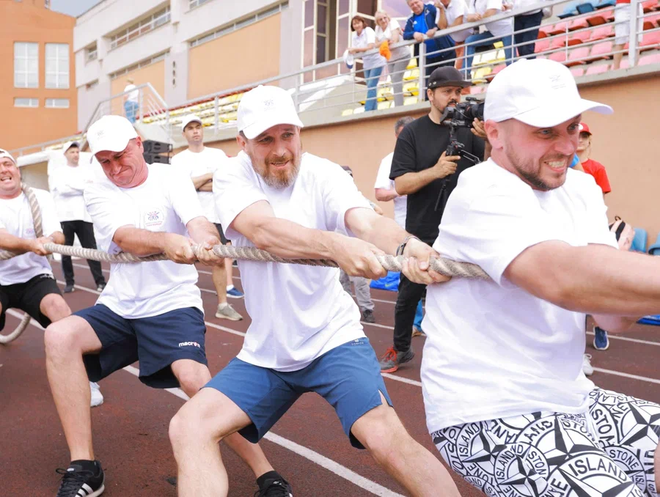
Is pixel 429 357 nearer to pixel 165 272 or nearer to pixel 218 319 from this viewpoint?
pixel 165 272

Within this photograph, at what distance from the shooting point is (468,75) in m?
9.57

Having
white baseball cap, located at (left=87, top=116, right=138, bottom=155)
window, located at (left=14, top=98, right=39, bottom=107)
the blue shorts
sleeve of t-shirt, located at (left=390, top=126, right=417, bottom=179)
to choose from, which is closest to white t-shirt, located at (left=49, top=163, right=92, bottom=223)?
sleeve of t-shirt, located at (left=390, top=126, right=417, bottom=179)

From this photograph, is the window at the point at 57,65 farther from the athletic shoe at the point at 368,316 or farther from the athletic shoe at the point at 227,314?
the athletic shoe at the point at 368,316

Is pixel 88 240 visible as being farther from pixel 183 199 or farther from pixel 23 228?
pixel 183 199

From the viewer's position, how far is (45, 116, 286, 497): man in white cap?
3.03 meters

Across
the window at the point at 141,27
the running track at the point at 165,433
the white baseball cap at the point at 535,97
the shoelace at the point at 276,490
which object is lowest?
the running track at the point at 165,433

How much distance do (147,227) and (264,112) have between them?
1216 mm

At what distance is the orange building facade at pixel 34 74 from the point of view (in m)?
34.2

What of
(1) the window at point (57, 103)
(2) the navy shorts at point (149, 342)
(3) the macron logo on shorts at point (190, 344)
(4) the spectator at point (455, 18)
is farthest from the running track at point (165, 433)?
(1) the window at point (57, 103)

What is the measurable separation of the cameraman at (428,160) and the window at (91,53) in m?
29.7

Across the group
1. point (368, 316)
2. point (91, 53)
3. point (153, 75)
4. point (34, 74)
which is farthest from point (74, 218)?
point (34, 74)

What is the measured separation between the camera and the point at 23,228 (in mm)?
4699

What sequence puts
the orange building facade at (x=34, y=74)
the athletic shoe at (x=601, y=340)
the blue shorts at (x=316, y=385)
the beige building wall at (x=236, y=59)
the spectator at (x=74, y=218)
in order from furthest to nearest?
the orange building facade at (x=34, y=74)
the beige building wall at (x=236, y=59)
the spectator at (x=74, y=218)
the athletic shoe at (x=601, y=340)
the blue shorts at (x=316, y=385)

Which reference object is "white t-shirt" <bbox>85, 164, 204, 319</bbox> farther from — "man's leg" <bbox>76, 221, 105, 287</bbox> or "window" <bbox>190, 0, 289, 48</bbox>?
"window" <bbox>190, 0, 289, 48</bbox>
